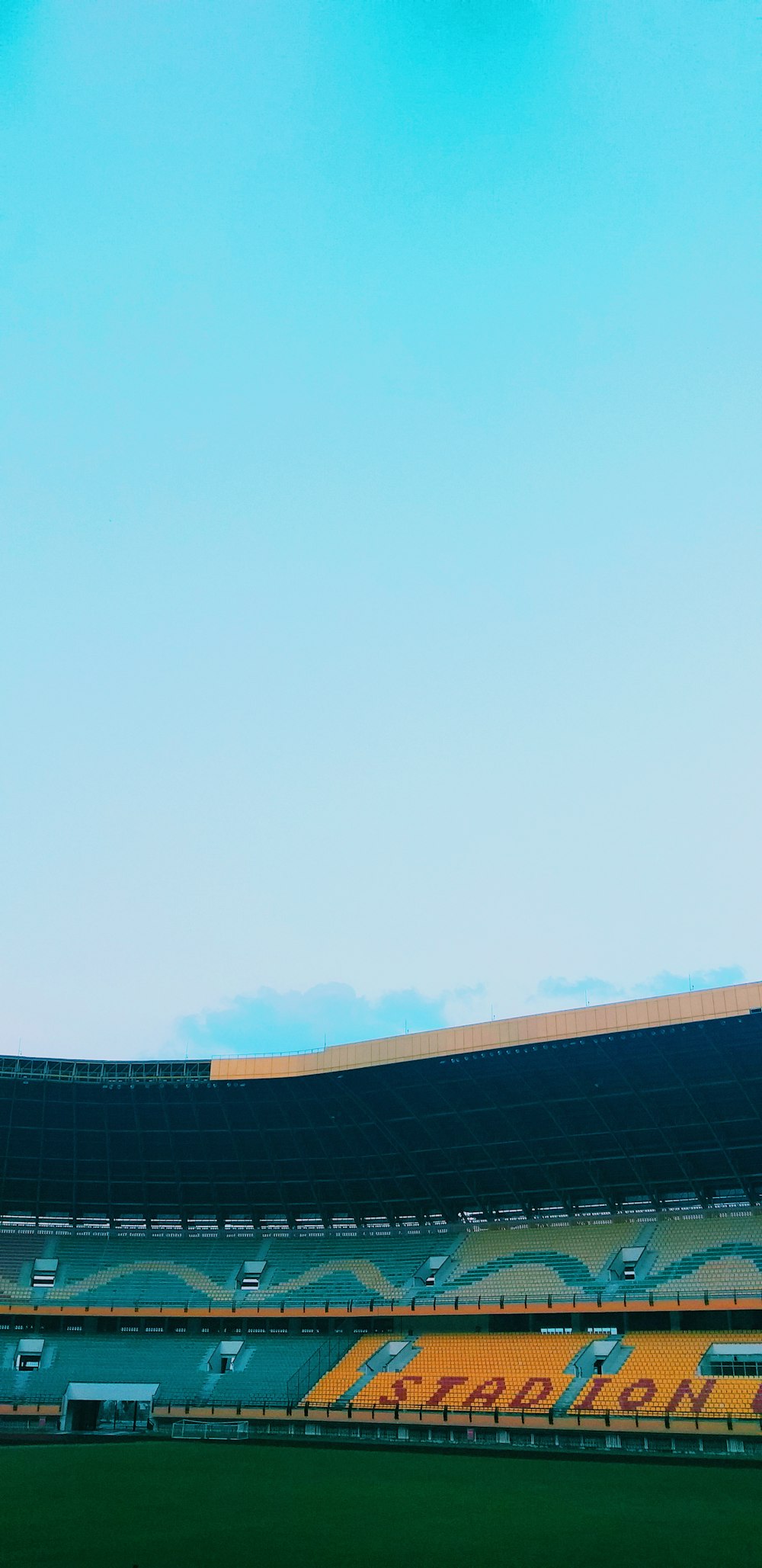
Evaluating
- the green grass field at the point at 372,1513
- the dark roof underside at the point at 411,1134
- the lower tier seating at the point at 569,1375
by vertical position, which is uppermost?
the dark roof underside at the point at 411,1134

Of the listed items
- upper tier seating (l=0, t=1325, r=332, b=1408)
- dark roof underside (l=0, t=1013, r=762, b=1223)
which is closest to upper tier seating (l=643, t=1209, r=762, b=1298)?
dark roof underside (l=0, t=1013, r=762, b=1223)

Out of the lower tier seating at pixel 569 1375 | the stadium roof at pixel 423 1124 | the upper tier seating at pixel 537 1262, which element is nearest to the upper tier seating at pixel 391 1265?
the upper tier seating at pixel 537 1262

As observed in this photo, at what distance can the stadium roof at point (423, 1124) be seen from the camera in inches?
1972

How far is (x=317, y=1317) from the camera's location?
6228 centimetres

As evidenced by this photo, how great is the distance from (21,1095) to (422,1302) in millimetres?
23778

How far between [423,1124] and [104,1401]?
69.3ft

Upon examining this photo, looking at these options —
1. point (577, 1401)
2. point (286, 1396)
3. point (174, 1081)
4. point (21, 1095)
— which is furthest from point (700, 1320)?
point (21, 1095)

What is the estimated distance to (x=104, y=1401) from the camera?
191 ft

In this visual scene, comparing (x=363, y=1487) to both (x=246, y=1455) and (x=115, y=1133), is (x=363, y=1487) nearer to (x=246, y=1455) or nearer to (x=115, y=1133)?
(x=246, y=1455)

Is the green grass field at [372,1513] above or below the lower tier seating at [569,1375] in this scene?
below

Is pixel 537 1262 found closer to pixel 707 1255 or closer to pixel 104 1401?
pixel 707 1255

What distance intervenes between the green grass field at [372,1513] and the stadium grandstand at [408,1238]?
490 inches

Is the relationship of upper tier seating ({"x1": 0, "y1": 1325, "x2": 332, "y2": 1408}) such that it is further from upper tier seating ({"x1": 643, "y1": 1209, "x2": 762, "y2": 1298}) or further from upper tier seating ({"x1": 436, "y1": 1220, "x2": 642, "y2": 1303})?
upper tier seating ({"x1": 643, "y1": 1209, "x2": 762, "y2": 1298})

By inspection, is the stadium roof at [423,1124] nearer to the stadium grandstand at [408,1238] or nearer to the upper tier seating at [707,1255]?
the stadium grandstand at [408,1238]
